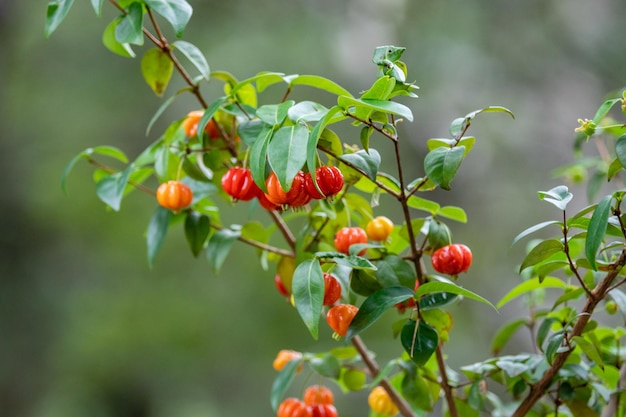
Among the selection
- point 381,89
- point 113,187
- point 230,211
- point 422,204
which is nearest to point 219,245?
point 113,187

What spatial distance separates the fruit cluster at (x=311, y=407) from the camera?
34.7 inches

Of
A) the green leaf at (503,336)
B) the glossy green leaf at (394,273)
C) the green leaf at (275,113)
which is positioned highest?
the green leaf at (275,113)

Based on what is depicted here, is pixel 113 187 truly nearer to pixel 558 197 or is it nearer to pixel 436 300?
pixel 436 300

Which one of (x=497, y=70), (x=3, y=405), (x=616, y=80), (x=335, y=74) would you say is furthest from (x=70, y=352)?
(x=616, y=80)

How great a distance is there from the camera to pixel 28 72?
3.80 meters

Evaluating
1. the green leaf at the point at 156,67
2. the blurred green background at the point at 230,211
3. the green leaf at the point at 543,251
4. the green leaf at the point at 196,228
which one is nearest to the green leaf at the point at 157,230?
the green leaf at the point at 196,228

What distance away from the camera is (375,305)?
0.70 metres

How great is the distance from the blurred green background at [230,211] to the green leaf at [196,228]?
2.46 metres

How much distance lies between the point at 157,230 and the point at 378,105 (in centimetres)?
46

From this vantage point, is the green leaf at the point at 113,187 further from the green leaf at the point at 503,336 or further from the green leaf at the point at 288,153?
the green leaf at the point at 503,336

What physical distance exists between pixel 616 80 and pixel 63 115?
2736 mm

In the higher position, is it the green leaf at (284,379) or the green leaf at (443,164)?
the green leaf at (443,164)

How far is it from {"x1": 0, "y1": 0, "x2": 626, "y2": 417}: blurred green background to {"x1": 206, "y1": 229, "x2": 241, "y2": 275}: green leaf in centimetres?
245

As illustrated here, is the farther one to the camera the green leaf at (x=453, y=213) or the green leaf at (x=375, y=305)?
the green leaf at (x=453, y=213)
